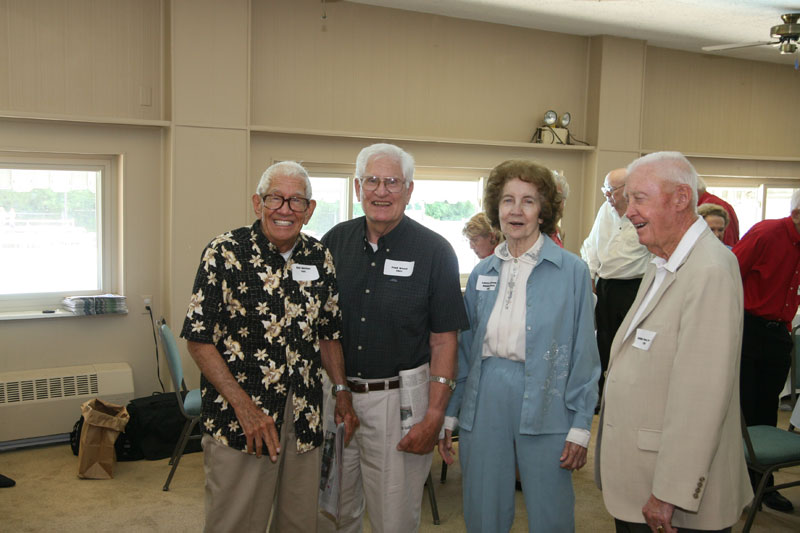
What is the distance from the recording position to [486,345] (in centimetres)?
221

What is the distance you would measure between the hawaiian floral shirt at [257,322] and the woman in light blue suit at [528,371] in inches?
21.5

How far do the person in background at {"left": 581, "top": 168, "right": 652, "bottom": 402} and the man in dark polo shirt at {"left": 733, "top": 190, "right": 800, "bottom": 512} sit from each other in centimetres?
83

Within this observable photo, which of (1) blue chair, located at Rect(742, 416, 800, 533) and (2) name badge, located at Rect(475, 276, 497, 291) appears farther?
(1) blue chair, located at Rect(742, 416, 800, 533)

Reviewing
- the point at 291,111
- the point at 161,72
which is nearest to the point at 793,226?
the point at 291,111

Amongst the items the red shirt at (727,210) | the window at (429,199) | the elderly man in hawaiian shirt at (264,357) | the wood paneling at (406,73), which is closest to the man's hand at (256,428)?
the elderly man in hawaiian shirt at (264,357)

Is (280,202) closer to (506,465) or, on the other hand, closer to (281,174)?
(281,174)

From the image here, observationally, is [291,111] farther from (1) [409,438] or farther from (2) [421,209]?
(1) [409,438]

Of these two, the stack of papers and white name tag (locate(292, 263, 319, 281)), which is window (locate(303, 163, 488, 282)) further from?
white name tag (locate(292, 263, 319, 281))

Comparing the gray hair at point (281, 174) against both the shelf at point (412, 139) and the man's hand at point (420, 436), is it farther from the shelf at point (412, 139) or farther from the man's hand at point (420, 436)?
the shelf at point (412, 139)

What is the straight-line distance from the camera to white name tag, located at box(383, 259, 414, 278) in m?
2.27

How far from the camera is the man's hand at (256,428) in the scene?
2031mm

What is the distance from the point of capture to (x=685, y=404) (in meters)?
1.67

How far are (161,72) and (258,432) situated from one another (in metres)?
3.69

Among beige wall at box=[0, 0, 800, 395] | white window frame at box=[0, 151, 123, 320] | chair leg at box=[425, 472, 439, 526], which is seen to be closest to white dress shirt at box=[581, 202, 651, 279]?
beige wall at box=[0, 0, 800, 395]
